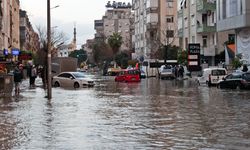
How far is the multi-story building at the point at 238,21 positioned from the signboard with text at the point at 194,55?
569 cm

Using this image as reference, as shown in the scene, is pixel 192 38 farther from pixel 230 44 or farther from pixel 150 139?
pixel 150 139

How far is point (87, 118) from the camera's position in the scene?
1905cm

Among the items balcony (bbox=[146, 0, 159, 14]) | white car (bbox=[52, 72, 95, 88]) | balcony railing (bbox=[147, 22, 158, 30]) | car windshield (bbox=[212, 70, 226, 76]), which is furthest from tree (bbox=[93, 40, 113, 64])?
car windshield (bbox=[212, 70, 226, 76])

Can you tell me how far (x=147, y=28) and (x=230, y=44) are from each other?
157ft

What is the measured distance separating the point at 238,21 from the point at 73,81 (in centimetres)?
1696

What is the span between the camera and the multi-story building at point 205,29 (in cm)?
7556

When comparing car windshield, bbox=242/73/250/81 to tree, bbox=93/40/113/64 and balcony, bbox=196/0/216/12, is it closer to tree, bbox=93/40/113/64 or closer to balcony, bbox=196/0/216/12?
balcony, bbox=196/0/216/12

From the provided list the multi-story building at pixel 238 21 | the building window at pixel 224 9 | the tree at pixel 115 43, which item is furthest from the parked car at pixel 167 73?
the tree at pixel 115 43

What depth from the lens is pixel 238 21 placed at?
173 feet

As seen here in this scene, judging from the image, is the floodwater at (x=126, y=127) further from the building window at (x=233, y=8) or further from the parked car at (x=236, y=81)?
the building window at (x=233, y=8)

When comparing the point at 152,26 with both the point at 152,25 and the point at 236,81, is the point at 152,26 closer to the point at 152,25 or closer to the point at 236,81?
the point at 152,25

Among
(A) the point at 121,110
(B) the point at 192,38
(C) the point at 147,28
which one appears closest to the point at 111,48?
(C) the point at 147,28

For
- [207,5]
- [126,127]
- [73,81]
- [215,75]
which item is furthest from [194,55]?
→ [126,127]

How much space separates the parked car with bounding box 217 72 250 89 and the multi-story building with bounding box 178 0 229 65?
32.3m
